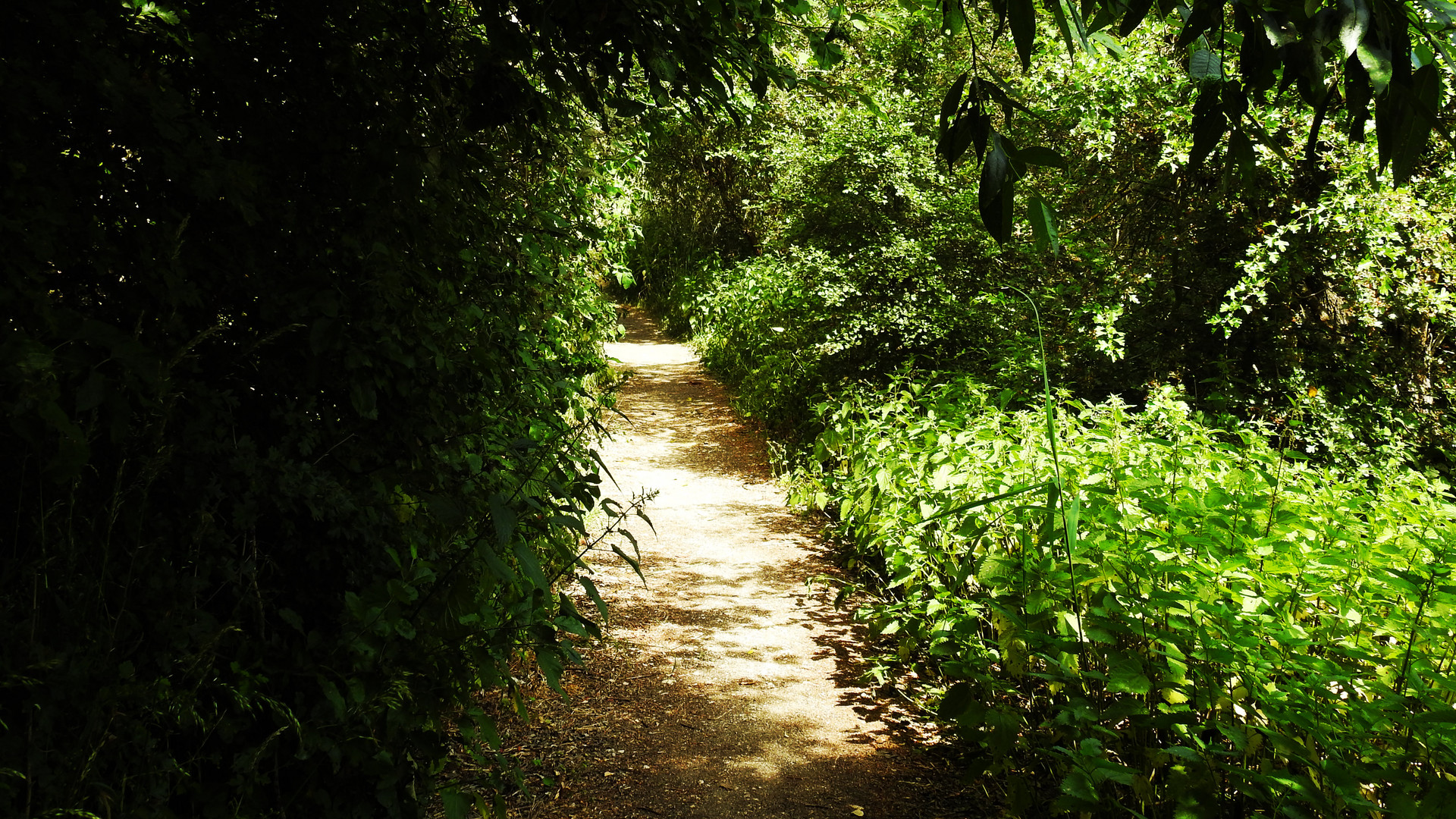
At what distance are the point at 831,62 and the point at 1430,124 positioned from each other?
2.19 m

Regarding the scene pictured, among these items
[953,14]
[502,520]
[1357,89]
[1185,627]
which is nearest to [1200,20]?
[1357,89]

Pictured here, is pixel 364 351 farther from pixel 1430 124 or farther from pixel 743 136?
pixel 743 136

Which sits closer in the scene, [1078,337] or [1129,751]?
[1129,751]

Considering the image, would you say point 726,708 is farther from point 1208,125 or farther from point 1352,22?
point 1352,22

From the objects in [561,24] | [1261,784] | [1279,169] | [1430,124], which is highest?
[1279,169]

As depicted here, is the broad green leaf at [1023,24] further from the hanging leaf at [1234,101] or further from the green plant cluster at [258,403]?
the green plant cluster at [258,403]

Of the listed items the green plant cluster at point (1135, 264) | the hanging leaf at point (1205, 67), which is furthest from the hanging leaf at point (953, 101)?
the green plant cluster at point (1135, 264)

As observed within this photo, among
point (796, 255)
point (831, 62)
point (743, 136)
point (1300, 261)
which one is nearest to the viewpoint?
point (831, 62)

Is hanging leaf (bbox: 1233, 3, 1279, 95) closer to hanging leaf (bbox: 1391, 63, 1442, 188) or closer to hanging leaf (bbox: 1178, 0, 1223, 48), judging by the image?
hanging leaf (bbox: 1178, 0, 1223, 48)

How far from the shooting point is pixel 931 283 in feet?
24.7

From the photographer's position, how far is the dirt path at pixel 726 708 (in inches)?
126

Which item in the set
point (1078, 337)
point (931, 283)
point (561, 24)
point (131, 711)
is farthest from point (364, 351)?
point (1078, 337)

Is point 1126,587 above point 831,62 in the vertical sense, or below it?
below

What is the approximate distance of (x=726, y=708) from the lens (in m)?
3.94
